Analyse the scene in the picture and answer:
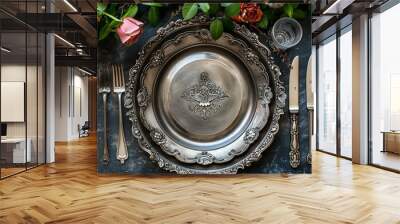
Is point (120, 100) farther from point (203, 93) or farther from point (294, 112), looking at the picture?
point (294, 112)

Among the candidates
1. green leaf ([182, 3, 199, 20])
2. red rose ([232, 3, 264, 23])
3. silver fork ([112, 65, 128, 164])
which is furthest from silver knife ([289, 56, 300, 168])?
silver fork ([112, 65, 128, 164])

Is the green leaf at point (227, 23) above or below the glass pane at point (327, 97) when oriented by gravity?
above

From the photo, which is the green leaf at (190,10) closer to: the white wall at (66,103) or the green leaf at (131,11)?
the green leaf at (131,11)

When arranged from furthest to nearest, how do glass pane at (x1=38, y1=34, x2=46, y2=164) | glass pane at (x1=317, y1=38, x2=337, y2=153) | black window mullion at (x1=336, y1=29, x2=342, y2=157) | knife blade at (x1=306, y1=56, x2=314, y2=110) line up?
glass pane at (x1=317, y1=38, x2=337, y2=153), black window mullion at (x1=336, y1=29, x2=342, y2=157), glass pane at (x1=38, y1=34, x2=46, y2=164), knife blade at (x1=306, y1=56, x2=314, y2=110)

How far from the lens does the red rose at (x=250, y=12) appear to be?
15.0 ft

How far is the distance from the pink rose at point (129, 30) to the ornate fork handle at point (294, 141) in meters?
2.09

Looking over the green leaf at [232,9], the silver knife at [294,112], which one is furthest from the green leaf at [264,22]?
the silver knife at [294,112]

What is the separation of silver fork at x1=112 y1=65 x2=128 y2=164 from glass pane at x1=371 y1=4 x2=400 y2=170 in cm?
386

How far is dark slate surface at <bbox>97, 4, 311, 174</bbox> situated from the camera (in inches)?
183

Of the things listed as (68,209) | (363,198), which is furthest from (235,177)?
(68,209)

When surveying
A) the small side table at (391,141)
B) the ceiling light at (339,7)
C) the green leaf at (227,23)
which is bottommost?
the small side table at (391,141)

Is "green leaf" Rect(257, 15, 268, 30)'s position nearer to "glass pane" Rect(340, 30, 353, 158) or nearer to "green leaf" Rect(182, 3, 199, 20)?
"green leaf" Rect(182, 3, 199, 20)

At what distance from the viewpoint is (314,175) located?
5023mm

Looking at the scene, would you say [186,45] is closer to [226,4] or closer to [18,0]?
[226,4]
